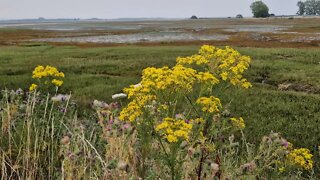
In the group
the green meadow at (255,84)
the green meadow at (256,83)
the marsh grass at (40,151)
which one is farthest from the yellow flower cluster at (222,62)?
the marsh grass at (40,151)

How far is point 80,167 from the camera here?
520cm

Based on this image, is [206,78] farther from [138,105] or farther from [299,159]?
[299,159]

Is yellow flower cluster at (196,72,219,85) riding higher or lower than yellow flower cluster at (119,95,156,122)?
higher

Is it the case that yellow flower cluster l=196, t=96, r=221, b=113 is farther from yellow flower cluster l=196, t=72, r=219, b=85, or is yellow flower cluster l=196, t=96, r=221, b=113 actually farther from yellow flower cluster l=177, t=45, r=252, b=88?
yellow flower cluster l=177, t=45, r=252, b=88

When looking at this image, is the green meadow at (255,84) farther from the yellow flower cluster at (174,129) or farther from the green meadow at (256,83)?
the yellow flower cluster at (174,129)

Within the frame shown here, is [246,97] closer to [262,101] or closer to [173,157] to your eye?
[262,101]

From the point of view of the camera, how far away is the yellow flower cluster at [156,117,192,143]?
3729 millimetres

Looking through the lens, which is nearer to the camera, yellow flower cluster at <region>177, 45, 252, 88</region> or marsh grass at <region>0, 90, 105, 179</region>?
yellow flower cluster at <region>177, 45, 252, 88</region>

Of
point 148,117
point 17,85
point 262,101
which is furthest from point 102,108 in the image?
point 17,85

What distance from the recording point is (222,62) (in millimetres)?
5469

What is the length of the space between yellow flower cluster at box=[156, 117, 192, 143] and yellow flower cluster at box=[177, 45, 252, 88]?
4.59 feet

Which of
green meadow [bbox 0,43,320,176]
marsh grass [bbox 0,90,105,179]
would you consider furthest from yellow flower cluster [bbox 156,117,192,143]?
marsh grass [bbox 0,90,105,179]

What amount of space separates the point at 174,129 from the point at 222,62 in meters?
1.87

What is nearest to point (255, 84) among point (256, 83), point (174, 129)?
point (256, 83)
